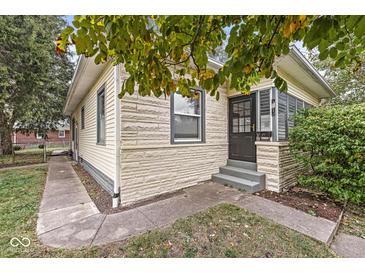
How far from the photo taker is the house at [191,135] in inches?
144

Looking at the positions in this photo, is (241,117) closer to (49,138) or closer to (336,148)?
(336,148)

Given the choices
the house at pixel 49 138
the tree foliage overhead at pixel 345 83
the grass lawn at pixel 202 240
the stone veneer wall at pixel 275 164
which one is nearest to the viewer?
the grass lawn at pixel 202 240

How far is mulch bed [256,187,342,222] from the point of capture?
324 cm

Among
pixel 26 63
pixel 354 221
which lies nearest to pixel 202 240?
pixel 354 221

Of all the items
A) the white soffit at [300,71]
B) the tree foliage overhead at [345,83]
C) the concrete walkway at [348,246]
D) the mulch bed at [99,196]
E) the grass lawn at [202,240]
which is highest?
the tree foliage overhead at [345,83]

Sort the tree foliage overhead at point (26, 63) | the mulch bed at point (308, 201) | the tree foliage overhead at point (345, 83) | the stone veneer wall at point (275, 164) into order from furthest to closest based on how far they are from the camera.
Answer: the tree foliage overhead at point (345, 83) < the tree foliage overhead at point (26, 63) < the stone veneer wall at point (275, 164) < the mulch bed at point (308, 201)

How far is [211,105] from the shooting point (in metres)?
5.21

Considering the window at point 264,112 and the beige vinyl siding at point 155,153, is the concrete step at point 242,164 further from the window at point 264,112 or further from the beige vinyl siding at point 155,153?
the window at point 264,112

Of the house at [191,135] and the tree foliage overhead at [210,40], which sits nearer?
the tree foliage overhead at [210,40]

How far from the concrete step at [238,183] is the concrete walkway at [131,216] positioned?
0.22m

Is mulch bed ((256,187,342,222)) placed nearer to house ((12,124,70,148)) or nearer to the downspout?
the downspout

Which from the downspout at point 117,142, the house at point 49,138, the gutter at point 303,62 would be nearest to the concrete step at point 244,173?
the gutter at point 303,62

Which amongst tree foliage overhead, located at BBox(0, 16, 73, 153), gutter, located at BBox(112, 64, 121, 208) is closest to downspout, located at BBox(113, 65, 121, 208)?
gutter, located at BBox(112, 64, 121, 208)

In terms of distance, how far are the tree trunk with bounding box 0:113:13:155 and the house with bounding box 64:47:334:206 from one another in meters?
9.12
